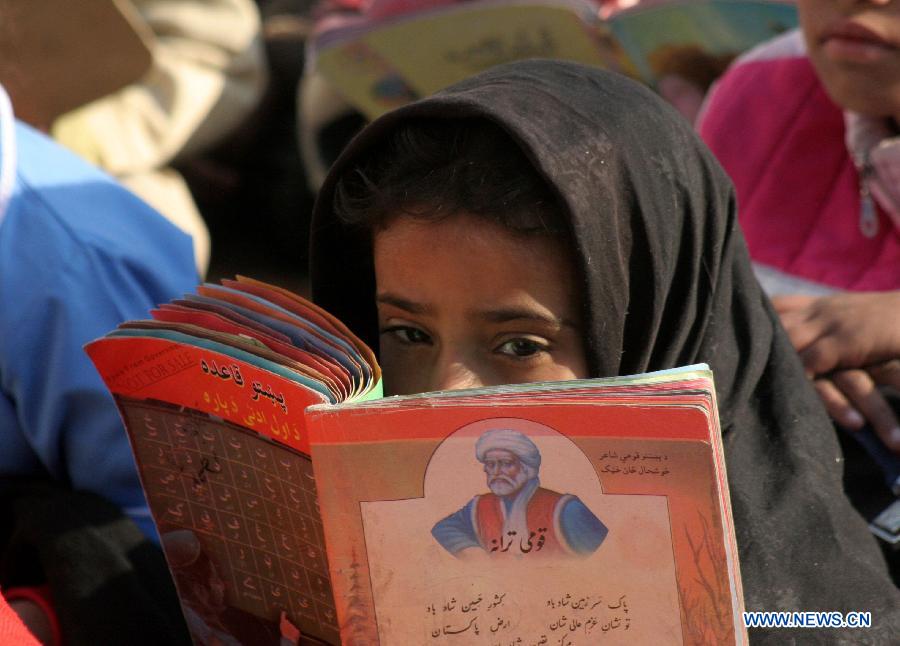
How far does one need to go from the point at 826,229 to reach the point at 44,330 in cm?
124

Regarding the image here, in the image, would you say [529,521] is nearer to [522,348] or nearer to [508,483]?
[508,483]

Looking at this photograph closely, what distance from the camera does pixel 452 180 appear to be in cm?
129

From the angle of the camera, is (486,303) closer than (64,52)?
Yes

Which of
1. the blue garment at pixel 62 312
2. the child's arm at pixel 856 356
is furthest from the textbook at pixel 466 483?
the child's arm at pixel 856 356

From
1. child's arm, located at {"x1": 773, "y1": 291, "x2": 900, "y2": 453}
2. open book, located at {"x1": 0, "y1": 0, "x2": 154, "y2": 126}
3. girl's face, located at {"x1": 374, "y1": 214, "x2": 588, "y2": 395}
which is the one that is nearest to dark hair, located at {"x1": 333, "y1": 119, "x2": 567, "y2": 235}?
girl's face, located at {"x1": 374, "y1": 214, "x2": 588, "y2": 395}

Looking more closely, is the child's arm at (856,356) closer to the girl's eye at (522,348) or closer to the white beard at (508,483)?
the girl's eye at (522,348)

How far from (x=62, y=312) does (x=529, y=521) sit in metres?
0.80

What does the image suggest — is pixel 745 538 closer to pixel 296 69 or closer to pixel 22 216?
pixel 22 216

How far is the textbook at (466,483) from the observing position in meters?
0.94

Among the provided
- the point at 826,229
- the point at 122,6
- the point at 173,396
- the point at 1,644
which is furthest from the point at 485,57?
the point at 1,644

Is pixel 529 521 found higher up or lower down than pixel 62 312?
lower down

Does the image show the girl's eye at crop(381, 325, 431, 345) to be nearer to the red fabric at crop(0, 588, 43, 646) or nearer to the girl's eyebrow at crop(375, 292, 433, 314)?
the girl's eyebrow at crop(375, 292, 433, 314)

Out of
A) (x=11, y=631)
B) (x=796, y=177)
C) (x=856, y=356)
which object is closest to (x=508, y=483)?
(x=11, y=631)

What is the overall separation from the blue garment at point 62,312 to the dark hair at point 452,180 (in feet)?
1.20
